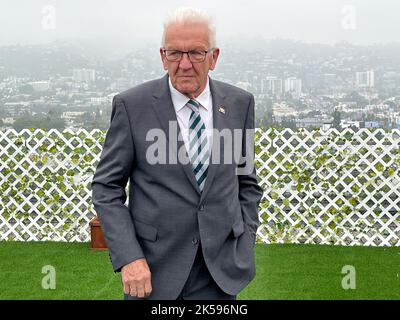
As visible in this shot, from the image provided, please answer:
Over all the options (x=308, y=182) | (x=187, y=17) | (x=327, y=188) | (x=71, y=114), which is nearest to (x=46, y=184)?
(x=71, y=114)


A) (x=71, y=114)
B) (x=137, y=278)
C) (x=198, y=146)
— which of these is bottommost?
(x=71, y=114)

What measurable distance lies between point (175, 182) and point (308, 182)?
4.54 m

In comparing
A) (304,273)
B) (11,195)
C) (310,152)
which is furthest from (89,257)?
(310,152)

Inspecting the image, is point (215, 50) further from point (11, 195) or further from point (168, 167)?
point (11, 195)

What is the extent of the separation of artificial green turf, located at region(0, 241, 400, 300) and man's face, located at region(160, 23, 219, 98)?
295cm

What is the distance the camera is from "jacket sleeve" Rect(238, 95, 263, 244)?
1908 mm

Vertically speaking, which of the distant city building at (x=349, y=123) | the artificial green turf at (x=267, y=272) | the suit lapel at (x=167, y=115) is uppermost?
the suit lapel at (x=167, y=115)

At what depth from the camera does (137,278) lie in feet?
5.62

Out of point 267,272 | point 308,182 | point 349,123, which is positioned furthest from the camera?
point 308,182

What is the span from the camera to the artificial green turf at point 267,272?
459 centimetres

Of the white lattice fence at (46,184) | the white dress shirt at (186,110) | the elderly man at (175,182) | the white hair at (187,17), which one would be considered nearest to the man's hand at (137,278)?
the elderly man at (175,182)

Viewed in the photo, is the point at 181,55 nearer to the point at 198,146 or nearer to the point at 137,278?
the point at 198,146

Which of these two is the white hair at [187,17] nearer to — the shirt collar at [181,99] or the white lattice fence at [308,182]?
the shirt collar at [181,99]

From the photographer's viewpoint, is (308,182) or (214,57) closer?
(214,57)
